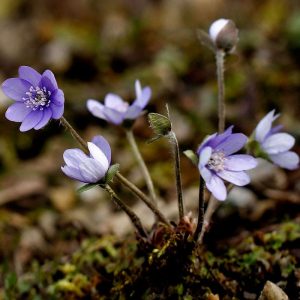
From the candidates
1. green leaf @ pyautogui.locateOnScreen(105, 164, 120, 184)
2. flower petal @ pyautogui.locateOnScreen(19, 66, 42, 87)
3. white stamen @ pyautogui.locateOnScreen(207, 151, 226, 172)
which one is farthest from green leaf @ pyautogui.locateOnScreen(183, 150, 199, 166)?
flower petal @ pyautogui.locateOnScreen(19, 66, 42, 87)

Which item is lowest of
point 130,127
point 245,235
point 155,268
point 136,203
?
point 136,203

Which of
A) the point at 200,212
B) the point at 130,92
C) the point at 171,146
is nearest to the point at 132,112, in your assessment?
the point at 171,146

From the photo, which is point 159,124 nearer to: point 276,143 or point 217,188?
point 217,188

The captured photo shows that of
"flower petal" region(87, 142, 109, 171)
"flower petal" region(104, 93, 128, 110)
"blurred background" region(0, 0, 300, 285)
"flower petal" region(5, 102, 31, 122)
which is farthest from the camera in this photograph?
"blurred background" region(0, 0, 300, 285)

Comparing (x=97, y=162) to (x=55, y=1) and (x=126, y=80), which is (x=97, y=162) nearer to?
(x=126, y=80)

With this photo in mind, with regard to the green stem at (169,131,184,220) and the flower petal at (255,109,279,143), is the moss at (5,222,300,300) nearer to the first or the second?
the green stem at (169,131,184,220)

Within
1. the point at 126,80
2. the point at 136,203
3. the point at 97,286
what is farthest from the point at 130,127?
the point at 126,80
